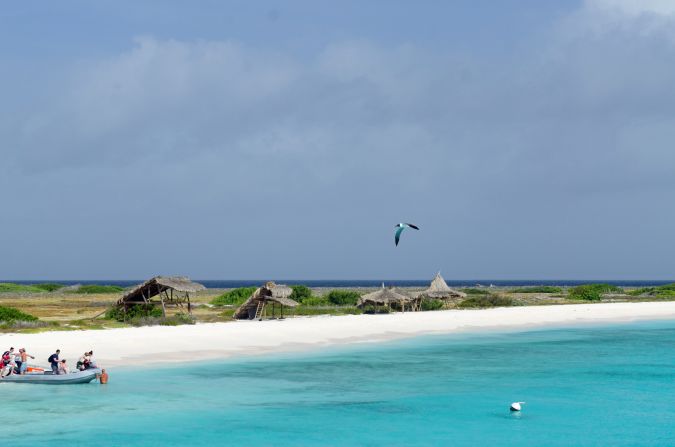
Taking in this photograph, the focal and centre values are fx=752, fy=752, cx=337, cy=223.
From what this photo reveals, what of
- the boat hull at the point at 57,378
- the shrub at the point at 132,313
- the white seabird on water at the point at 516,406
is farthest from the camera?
the shrub at the point at 132,313

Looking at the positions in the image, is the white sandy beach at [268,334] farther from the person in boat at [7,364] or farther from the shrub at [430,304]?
the person in boat at [7,364]

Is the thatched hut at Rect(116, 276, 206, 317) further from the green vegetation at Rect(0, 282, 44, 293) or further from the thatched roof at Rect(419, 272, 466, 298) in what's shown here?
the green vegetation at Rect(0, 282, 44, 293)

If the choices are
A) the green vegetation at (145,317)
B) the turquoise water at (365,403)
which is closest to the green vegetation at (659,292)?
the turquoise water at (365,403)

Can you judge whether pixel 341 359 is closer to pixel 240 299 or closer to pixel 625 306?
pixel 240 299

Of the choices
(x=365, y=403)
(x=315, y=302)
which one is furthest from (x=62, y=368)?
(x=315, y=302)

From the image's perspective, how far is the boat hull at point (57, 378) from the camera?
22.6 m

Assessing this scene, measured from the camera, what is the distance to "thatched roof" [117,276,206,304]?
38.7m

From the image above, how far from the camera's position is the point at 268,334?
36219mm

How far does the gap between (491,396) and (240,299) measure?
129ft

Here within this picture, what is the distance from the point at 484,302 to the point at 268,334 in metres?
30.6

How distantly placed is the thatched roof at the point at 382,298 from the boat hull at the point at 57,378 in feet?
92.5

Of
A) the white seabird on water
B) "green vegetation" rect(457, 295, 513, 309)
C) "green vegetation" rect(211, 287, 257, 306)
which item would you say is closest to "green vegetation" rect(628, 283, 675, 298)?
"green vegetation" rect(457, 295, 513, 309)

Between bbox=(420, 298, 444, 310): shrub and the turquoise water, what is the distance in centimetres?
2488

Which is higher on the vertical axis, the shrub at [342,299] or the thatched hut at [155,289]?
the thatched hut at [155,289]
